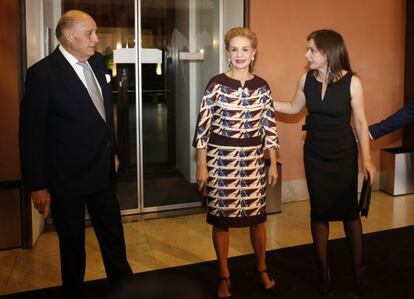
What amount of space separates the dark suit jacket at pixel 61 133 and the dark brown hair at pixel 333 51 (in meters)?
1.27

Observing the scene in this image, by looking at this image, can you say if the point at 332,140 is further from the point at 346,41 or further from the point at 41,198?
the point at 346,41

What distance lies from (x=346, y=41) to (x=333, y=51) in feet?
7.72

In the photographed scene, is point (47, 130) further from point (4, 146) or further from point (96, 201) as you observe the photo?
point (4, 146)

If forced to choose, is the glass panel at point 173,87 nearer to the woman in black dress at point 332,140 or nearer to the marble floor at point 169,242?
the marble floor at point 169,242

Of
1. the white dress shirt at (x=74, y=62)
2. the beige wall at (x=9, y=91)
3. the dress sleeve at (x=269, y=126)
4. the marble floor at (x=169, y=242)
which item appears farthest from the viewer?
the beige wall at (x=9, y=91)

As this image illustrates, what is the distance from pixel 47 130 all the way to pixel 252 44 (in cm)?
121

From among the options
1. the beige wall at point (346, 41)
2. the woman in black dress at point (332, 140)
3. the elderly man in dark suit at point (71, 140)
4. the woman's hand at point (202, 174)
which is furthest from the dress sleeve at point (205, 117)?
the beige wall at point (346, 41)

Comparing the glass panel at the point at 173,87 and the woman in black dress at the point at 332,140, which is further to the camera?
the glass panel at the point at 173,87

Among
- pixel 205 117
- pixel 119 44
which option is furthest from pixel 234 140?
pixel 119 44

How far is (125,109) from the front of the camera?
15.6 ft

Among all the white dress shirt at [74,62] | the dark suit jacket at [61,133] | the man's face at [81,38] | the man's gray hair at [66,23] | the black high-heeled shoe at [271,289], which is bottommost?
the black high-heeled shoe at [271,289]

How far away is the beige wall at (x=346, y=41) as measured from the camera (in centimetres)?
455

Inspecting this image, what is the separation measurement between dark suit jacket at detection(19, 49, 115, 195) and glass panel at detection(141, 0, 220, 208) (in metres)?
2.03

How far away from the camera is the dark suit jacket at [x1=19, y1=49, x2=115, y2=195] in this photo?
7.51 feet
